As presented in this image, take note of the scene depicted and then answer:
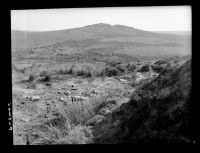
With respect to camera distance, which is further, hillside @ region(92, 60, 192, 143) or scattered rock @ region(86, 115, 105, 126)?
scattered rock @ region(86, 115, 105, 126)

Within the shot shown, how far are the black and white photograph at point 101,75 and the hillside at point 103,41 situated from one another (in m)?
0.01

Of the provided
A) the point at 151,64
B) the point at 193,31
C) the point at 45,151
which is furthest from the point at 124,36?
the point at 45,151

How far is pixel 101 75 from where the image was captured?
13.6 feet

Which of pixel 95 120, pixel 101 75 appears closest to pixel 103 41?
pixel 101 75

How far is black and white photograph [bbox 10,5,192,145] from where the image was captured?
13.2 feet

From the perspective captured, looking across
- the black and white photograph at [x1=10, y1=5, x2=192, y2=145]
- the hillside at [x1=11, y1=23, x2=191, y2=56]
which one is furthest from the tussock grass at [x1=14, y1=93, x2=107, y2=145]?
the hillside at [x1=11, y1=23, x2=191, y2=56]

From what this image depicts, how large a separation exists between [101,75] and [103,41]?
0.36 m

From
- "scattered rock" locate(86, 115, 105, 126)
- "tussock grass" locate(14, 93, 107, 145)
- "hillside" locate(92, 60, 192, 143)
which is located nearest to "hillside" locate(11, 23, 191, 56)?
"hillside" locate(92, 60, 192, 143)

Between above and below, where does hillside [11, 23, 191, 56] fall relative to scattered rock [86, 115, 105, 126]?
above

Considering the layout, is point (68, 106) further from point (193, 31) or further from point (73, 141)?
point (193, 31)

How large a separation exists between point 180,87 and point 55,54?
1325mm

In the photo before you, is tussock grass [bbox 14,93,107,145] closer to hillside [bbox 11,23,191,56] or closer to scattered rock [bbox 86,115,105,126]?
scattered rock [bbox 86,115,105,126]

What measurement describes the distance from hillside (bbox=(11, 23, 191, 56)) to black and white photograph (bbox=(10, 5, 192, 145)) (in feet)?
0.03

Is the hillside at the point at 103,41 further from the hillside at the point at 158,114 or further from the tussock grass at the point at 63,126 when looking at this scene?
the tussock grass at the point at 63,126
